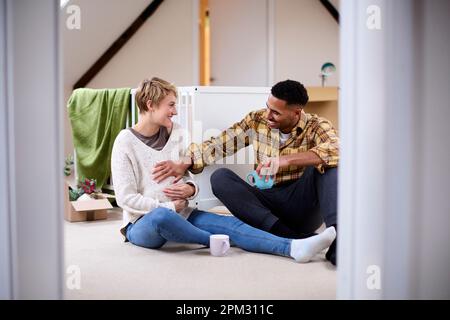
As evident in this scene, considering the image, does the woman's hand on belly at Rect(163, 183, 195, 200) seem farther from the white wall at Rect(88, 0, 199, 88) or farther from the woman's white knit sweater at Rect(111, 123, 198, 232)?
the white wall at Rect(88, 0, 199, 88)

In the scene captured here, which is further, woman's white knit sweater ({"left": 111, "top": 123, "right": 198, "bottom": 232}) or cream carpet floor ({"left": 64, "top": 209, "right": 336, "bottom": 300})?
woman's white knit sweater ({"left": 111, "top": 123, "right": 198, "bottom": 232})

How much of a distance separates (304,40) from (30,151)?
4.62 m

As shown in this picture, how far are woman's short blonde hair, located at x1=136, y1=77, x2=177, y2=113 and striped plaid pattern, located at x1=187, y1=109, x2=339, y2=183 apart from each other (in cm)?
23

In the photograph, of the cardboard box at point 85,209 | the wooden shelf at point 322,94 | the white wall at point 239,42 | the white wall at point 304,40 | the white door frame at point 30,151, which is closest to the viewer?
the white door frame at point 30,151

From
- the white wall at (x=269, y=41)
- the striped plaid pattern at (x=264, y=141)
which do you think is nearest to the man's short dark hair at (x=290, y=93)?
the striped plaid pattern at (x=264, y=141)

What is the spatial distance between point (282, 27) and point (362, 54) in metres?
4.37

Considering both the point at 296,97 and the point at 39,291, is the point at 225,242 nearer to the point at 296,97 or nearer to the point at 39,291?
the point at 296,97

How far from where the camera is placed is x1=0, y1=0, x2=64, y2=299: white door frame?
126cm

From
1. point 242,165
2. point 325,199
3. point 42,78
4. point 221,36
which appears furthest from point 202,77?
point 42,78

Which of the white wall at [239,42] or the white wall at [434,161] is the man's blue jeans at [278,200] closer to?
the white wall at [434,161]

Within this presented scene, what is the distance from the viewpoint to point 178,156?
7.76 feet

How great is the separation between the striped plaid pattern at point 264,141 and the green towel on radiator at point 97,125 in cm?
89

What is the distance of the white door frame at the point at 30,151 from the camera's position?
1260 millimetres

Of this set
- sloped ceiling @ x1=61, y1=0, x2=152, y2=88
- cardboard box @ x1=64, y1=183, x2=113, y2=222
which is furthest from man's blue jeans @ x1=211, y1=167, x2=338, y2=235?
sloped ceiling @ x1=61, y1=0, x2=152, y2=88
